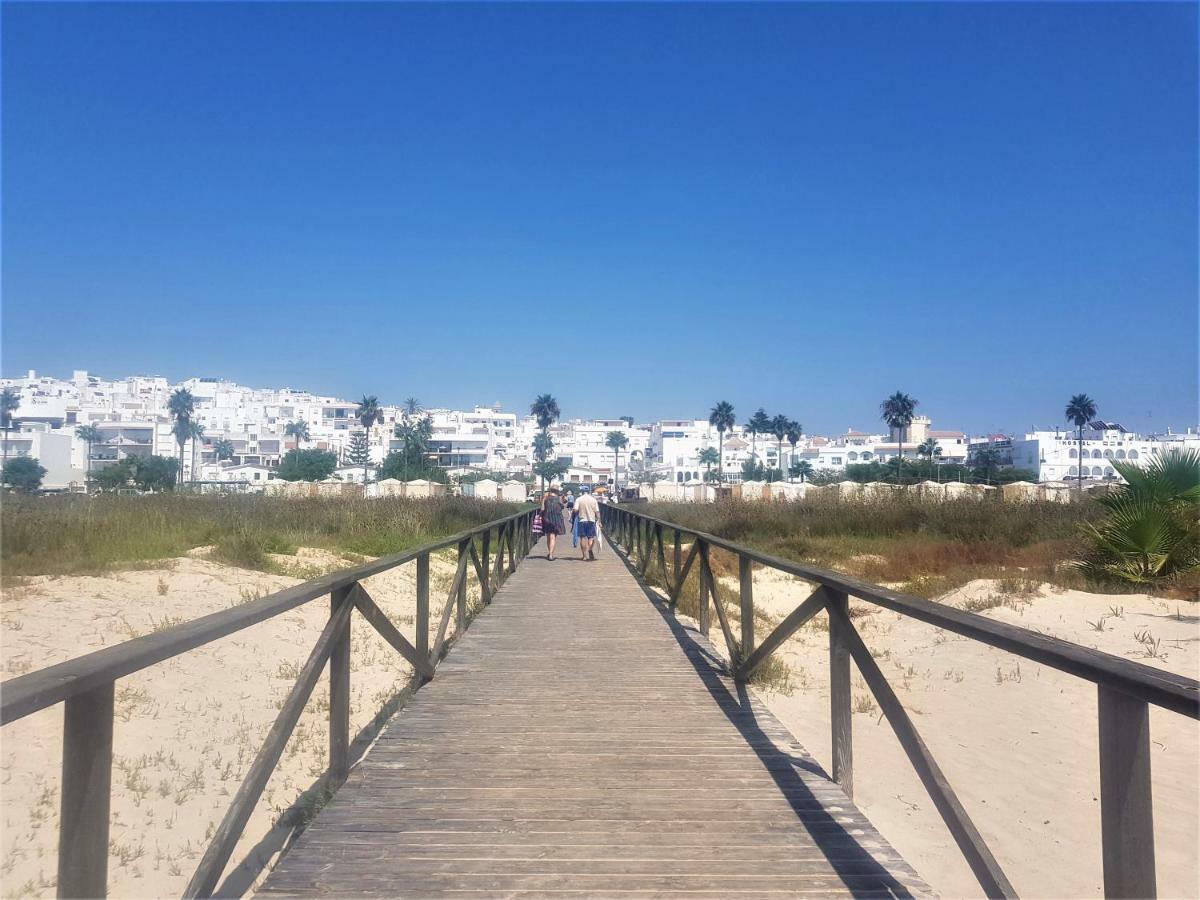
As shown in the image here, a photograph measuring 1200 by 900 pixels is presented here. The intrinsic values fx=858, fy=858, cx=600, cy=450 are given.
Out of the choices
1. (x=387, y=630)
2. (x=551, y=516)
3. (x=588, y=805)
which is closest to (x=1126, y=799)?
(x=588, y=805)

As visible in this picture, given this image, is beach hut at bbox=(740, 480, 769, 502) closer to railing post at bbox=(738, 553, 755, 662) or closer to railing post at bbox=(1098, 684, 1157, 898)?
railing post at bbox=(738, 553, 755, 662)

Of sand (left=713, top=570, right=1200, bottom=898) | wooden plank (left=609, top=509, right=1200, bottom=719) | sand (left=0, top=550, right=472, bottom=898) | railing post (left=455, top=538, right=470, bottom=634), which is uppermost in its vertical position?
wooden plank (left=609, top=509, right=1200, bottom=719)

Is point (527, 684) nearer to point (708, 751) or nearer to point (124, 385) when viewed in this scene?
point (708, 751)

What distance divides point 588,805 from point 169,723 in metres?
3.66

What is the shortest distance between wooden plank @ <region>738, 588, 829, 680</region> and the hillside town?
72362 millimetres

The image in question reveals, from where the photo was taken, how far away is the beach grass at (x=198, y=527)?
11492mm

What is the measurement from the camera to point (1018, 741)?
7.29 meters

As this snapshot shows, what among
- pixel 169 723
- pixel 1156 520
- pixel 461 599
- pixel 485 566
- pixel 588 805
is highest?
pixel 1156 520

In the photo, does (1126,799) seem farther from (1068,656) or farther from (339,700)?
(339,700)

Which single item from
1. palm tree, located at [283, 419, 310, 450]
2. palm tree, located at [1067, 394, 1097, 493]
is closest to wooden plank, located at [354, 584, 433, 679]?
palm tree, located at [1067, 394, 1097, 493]

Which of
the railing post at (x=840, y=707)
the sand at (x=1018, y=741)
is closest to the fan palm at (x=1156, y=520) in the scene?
the sand at (x=1018, y=741)

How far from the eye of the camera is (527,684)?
662 cm

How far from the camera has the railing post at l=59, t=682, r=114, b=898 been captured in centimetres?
223

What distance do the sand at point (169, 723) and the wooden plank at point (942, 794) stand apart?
2.89m
